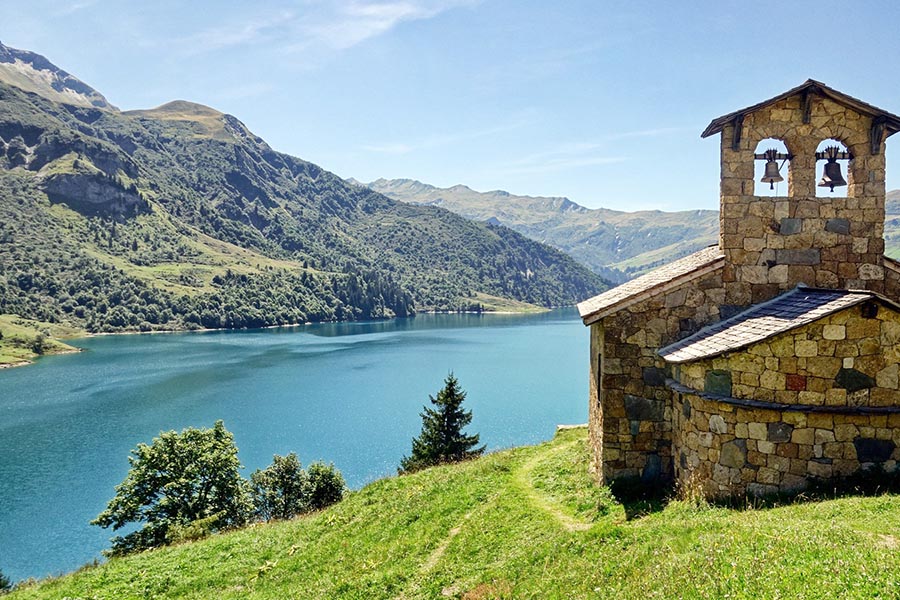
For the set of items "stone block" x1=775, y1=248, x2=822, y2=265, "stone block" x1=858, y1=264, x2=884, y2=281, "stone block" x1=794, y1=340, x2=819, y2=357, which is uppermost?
"stone block" x1=775, y1=248, x2=822, y2=265

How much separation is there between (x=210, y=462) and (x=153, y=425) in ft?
116

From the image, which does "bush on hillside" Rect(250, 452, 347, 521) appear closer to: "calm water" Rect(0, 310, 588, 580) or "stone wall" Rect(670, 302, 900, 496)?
"calm water" Rect(0, 310, 588, 580)

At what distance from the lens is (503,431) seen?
5419 cm

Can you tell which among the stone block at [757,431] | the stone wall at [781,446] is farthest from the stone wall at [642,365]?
the stone block at [757,431]

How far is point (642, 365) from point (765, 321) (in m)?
2.77

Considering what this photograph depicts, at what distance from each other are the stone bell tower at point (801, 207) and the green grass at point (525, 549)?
17.5 ft

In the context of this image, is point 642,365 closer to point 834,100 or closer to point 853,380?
point 853,380

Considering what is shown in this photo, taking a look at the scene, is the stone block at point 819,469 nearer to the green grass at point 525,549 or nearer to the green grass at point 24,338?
the green grass at point 525,549

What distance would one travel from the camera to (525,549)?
35.0 ft

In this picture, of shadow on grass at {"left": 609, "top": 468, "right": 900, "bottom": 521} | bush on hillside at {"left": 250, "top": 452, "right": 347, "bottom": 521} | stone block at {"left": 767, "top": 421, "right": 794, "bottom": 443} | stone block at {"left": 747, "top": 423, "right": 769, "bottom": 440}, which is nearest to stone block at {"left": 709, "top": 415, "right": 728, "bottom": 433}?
stone block at {"left": 747, "top": 423, "right": 769, "bottom": 440}

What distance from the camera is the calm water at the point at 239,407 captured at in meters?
40.9

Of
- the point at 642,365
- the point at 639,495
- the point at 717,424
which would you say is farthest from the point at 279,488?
the point at 717,424

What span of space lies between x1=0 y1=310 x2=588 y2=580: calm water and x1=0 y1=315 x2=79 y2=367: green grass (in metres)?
5.93

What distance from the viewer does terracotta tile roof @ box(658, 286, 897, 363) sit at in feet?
34.6
